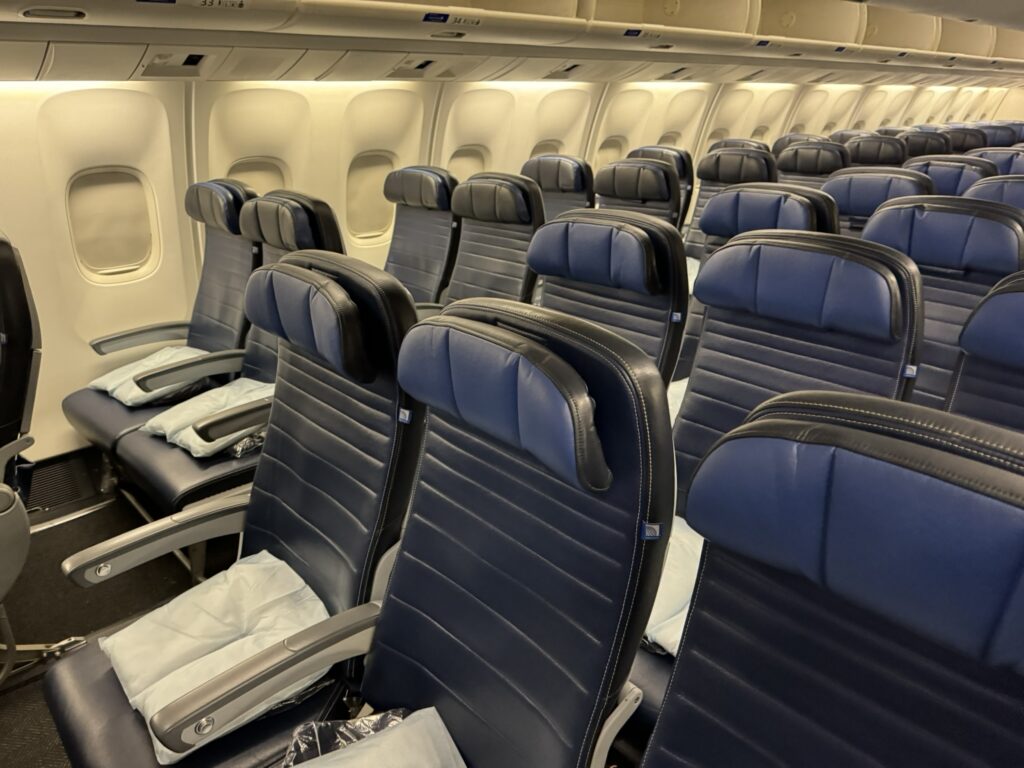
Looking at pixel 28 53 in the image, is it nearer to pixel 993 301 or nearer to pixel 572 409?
pixel 572 409

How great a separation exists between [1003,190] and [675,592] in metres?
3.52

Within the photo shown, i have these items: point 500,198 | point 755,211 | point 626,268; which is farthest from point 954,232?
point 500,198

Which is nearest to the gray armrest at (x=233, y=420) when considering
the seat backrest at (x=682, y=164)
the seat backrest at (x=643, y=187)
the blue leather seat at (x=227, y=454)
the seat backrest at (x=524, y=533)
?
the blue leather seat at (x=227, y=454)

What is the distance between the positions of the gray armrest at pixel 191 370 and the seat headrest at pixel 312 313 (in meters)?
1.42

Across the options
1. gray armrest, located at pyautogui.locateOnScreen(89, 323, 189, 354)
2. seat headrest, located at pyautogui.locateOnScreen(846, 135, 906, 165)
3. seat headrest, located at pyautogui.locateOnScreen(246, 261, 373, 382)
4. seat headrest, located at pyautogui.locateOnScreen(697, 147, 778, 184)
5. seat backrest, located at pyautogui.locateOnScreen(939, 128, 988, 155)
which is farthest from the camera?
seat backrest, located at pyautogui.locateOnScreen(939, 128, 988, 155)

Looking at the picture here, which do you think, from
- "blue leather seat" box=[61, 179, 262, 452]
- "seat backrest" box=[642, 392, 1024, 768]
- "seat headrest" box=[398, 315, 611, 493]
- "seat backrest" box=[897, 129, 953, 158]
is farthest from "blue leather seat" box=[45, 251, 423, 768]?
"seat backrest" box=[897, 129, 953, 158]

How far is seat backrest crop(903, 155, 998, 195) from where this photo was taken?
15.8 ft

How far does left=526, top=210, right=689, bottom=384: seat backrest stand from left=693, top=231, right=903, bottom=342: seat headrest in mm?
302

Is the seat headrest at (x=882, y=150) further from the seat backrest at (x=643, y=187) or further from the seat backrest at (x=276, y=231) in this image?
the seat backrest at (x=276, y=231)

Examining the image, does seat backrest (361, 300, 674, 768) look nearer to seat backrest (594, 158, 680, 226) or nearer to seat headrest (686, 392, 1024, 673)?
seat headrest (686, 392, 1024, 673)

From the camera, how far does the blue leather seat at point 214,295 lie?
308 cm

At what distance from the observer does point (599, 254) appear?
2387 millimetres

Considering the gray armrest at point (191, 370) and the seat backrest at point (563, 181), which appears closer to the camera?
the gray armrest at point (191, 370)

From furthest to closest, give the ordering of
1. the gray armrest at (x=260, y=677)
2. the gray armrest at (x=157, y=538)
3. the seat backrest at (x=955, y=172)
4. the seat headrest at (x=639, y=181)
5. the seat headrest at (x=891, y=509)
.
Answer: the seat backrest at (x=955, y=172)
the seat headrest at (x=639, y=181)
the gray armrest at (x=157, y=538)
the gray armrest at (x=260, y=677)
the seat headrest at (x=891, y=509)
